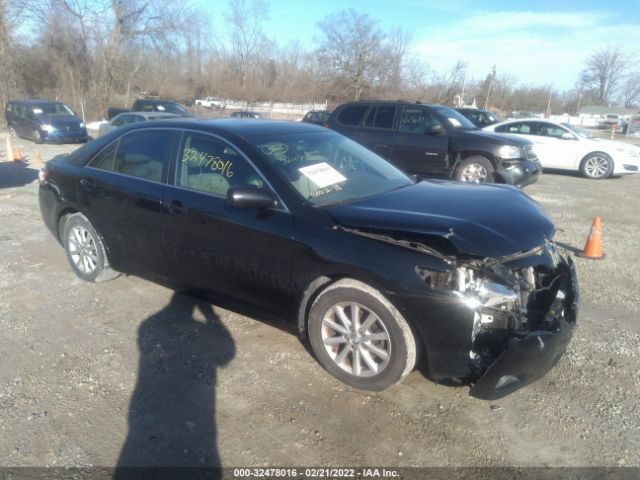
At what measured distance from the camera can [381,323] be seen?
2.87 m

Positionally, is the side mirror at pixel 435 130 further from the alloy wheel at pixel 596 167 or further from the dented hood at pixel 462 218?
the alloy wheel at pixel 596 167

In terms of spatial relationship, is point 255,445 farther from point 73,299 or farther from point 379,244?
point 73,299

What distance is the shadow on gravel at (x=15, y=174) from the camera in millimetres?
10039

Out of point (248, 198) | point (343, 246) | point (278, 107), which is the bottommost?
point (343, 246)

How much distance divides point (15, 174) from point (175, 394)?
10.6m

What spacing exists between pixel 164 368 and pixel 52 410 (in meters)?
0.70

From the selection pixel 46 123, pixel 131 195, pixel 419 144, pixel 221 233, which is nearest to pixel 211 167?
pixel 221 233

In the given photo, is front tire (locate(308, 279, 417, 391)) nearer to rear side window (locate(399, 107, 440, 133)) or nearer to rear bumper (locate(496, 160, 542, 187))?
rear bumper (locate(496, 160, 542, 187))

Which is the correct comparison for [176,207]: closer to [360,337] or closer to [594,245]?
[360,337]

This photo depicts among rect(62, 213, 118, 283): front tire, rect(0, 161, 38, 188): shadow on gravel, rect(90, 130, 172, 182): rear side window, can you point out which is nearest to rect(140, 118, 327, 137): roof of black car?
rect(90, 130, 172, 182): rear side window

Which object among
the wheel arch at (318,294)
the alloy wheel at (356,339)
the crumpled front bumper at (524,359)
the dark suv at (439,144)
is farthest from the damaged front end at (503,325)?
the dark suv at (439,144)

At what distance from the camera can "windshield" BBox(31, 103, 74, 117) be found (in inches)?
672

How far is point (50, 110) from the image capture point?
1744cm

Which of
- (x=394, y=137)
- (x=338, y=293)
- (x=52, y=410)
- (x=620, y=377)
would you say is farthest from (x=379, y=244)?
(x=394, y=137)
